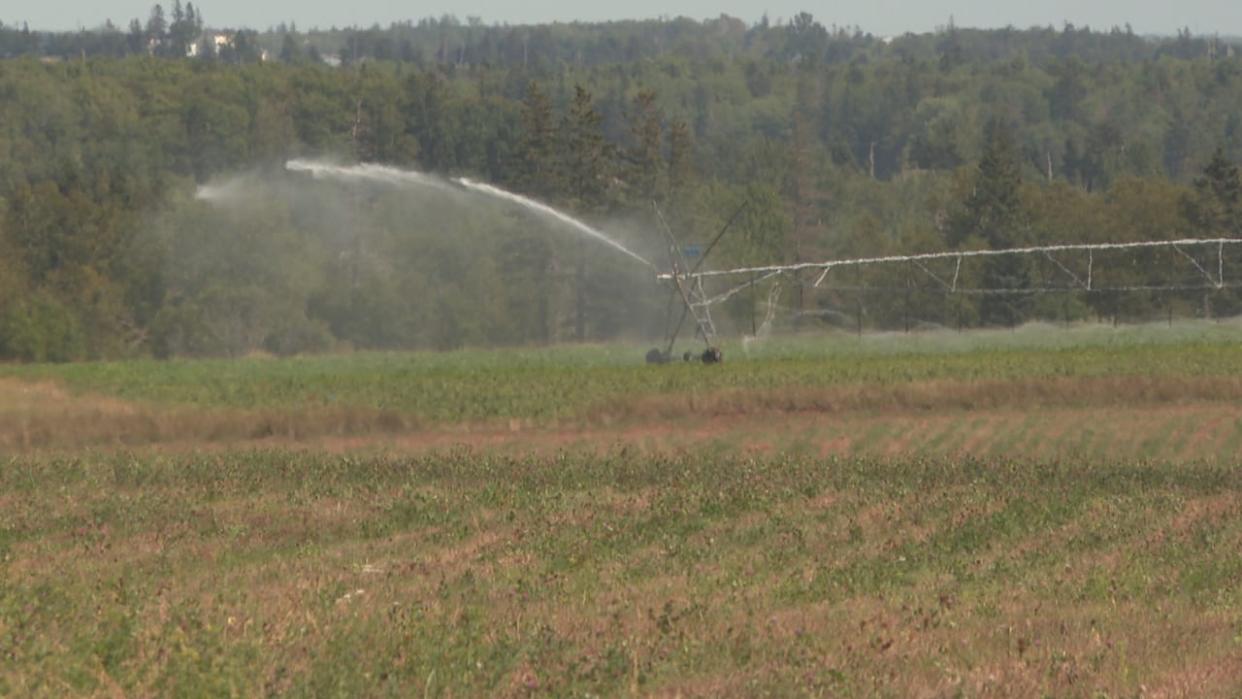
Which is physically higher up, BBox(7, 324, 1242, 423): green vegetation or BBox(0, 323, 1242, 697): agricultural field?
BBox(0, 323, 1242, 697): agricultural field

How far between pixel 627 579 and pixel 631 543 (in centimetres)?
270

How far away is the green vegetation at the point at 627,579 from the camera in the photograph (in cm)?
1372

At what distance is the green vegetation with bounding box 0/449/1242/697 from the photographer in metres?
13.7

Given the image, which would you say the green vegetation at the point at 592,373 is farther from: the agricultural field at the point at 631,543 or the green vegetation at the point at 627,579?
the green vegetation at the point at 627,579

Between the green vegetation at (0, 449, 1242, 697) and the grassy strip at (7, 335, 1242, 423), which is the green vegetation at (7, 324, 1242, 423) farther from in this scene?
the green vegetation at (0, 449, 1242, 697)

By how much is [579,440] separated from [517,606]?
24518 millimetres

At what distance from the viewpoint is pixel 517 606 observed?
17078 millimetres

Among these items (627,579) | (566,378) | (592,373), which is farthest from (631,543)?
(592,373)

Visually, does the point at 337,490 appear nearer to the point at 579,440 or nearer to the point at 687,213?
the point at 579,440

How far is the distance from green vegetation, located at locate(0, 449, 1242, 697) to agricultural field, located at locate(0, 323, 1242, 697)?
6 cm

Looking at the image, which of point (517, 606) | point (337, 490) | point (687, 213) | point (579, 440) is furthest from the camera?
point (687, 213)

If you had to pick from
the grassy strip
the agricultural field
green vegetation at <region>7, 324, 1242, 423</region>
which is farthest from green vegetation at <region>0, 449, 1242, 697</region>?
green vegetation at <region>7, 324, 1242, 423</region>

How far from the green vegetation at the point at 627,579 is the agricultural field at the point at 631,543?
0.06 meters

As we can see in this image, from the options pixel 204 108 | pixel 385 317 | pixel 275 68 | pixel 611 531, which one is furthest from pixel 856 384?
pixel 275 68
